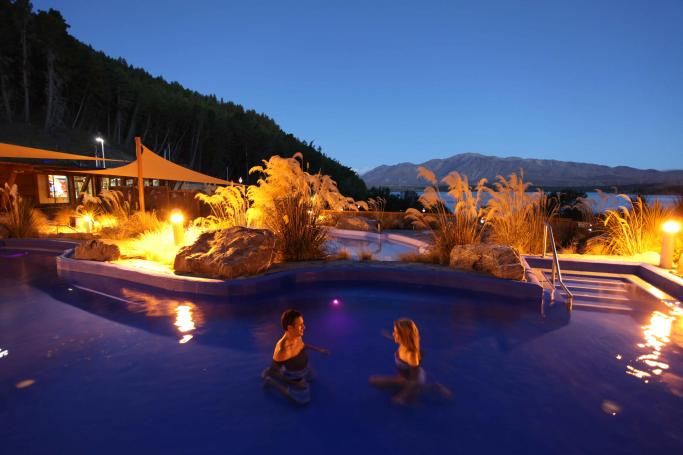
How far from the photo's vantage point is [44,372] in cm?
281

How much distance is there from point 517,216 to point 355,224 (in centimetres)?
470

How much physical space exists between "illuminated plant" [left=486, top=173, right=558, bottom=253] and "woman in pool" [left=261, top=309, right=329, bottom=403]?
12.4 ft

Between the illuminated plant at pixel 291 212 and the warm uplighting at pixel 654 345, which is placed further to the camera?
the illuminated plant at pixel 291 212

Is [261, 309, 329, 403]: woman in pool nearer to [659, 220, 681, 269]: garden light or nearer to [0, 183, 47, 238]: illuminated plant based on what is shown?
[659, 220, 681, 269]: garden light

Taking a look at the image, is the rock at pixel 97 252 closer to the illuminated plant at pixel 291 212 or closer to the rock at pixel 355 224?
the illuminated plant at pixel 291 212

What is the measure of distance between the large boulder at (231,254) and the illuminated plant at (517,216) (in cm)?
306

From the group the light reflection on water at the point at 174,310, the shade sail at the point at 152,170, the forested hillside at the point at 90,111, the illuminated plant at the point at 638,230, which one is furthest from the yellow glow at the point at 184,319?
the forested hillside at the point at 90,111

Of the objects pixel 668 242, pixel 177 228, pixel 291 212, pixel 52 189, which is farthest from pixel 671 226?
pixel 52 189

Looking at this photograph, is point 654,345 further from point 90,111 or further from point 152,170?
point 90,111

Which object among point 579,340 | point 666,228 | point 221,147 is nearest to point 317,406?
point 579,340

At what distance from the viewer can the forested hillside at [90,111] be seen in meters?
26.2

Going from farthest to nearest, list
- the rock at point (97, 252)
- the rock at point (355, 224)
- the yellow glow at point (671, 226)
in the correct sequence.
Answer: the rock at point (355, 224)
the rock at point (97, 252)
the yellow glow at point (671, 226)

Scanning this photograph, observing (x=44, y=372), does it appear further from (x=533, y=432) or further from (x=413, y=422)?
(x=533, y=432)

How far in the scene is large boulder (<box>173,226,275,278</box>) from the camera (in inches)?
182
